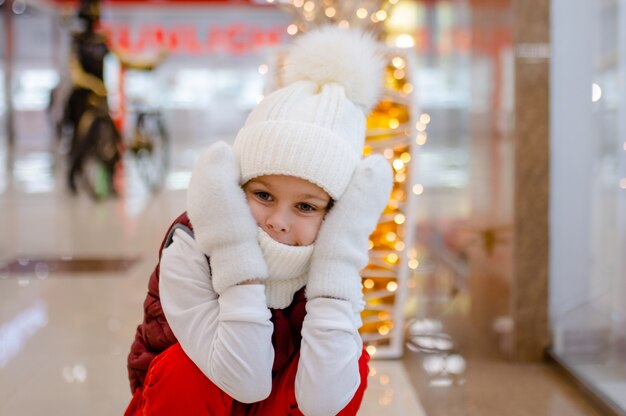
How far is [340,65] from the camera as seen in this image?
56.4 inches

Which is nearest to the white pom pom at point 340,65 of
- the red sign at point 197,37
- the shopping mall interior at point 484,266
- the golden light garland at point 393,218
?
the shopping mall interior at point 484,266

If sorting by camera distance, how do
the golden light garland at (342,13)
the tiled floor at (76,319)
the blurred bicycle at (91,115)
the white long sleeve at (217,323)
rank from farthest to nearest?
the blurred bicycle at (91,115) < the golden light garland at (342,13) < the tiled floor at (76,319) < the white long sleeve at (217,323)

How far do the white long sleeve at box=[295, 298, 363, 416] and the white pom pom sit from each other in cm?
40

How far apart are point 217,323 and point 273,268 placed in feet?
0.42

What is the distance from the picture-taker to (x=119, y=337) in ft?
9.20

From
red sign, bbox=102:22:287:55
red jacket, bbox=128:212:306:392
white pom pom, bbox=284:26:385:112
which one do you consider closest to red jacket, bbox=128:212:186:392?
red jacket, bbox=128:212:306:392

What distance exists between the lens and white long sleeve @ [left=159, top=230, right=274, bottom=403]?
1.25m

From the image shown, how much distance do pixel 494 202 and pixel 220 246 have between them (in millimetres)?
2671

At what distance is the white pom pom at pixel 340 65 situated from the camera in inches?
56.5

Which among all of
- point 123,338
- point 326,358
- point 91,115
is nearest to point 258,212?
point 326,358

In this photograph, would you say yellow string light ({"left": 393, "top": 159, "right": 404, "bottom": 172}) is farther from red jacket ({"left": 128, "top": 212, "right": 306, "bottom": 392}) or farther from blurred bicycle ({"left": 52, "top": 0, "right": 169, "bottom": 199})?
blurred bicycle ({"left": 52, "top": 0, "right": 169, "bottom": 199})

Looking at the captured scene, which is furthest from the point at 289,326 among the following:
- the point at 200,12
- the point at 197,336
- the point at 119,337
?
the point at 200,12

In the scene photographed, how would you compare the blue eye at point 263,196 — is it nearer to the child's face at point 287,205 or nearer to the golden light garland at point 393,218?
the child's face at point 287,205

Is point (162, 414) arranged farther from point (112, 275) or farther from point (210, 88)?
point (210, 88)
